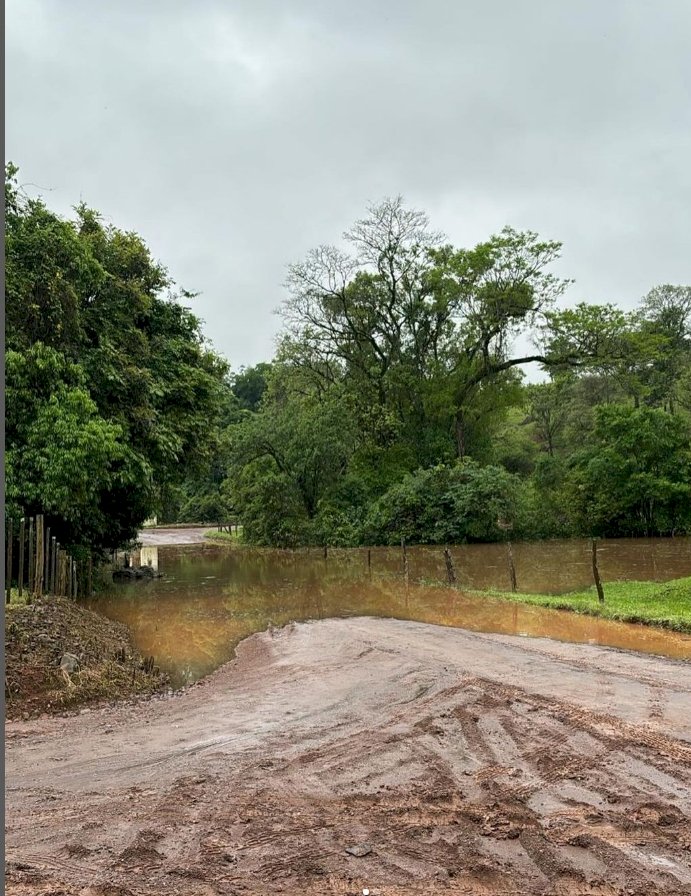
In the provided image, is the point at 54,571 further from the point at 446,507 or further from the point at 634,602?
the point at 446,507

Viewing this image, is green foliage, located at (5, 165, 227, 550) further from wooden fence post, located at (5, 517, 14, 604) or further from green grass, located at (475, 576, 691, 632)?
green grass, located at (475, 576, 691, 632)

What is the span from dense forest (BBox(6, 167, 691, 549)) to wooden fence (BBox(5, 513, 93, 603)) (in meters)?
2.54

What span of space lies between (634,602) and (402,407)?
26886 millimetres

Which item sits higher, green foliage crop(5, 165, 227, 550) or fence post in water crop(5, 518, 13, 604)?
green foliage crop(5, 165, 227, 550)

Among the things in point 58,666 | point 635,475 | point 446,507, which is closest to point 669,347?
point 635,475

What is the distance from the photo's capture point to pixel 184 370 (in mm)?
19938

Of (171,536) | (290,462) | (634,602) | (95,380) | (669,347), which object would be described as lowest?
(634,602)

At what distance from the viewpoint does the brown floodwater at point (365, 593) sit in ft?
41.4

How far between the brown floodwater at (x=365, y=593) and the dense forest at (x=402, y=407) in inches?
95.4

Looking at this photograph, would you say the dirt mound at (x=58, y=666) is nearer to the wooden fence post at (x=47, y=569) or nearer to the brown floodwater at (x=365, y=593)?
the brown floodwater at (x=365, y=593)

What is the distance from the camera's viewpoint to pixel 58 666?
8.69m

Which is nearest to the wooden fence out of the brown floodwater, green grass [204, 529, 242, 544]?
the brown floodwater

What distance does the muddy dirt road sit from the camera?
3.89 m

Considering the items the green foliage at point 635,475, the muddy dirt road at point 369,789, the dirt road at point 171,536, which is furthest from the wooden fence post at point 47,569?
the dirt road at point 171,536
